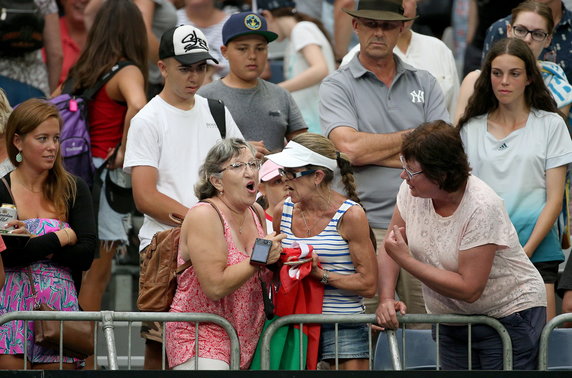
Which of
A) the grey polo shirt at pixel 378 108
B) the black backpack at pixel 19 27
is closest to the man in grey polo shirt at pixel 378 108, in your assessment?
the grey polo shirt at pixel 378 108

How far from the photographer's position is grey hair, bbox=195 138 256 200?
20.2 ft

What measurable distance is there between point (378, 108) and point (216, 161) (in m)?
1.54

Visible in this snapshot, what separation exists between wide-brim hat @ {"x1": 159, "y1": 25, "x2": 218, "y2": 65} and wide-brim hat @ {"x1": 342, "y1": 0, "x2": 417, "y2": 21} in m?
1.00

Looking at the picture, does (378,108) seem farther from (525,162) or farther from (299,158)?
(299,158)

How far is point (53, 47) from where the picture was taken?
370 inches

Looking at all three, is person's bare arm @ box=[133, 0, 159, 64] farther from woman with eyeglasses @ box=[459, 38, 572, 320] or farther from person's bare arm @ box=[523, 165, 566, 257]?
person's bare arm @ box=[523, 165, 566, 257]

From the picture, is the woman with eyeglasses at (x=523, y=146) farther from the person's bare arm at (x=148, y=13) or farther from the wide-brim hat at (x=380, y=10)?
the person's bare arm at (x=148, y=13)

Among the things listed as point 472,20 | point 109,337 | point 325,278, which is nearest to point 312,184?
point 325,278

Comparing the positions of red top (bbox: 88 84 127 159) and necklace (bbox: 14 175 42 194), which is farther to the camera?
red top (bbox: 88 84 127 159)

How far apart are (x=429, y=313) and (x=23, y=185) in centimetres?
234

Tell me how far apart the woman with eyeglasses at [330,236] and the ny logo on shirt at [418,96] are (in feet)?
4.04

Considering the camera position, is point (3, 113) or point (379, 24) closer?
point (3, 113)

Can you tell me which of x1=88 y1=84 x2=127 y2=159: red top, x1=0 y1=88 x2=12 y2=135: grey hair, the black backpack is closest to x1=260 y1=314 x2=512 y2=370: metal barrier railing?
x1=0 y1=88 x2=12 y2=135: grey hair

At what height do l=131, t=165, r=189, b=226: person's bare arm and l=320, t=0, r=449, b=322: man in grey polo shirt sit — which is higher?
l=320, t=0, r=449, b=322: man in grey polo shirt
